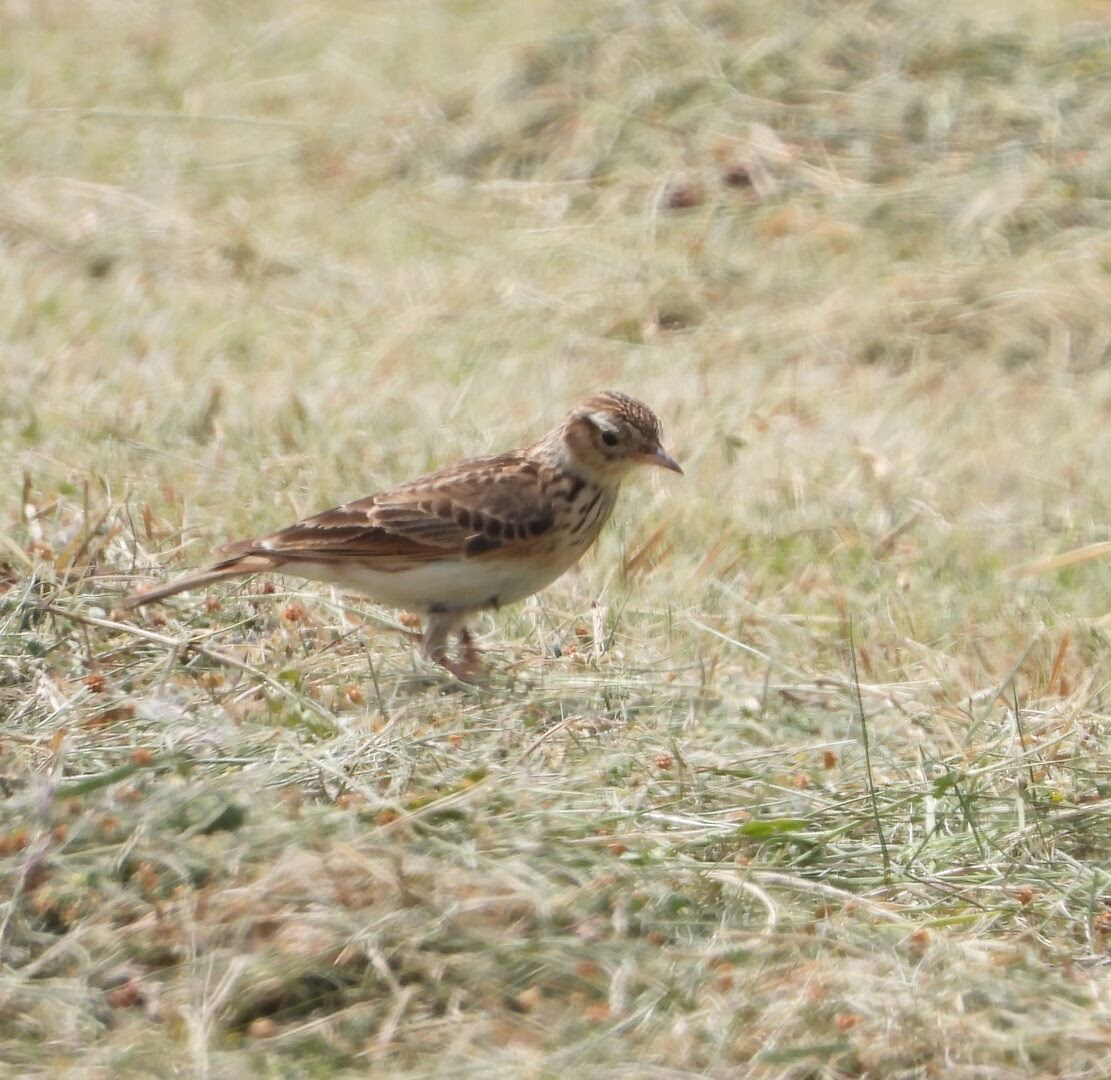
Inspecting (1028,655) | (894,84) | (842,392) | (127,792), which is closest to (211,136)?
(894,84)

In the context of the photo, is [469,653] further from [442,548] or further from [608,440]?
[608,440]

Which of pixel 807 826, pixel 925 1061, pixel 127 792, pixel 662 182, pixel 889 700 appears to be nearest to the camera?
pixel 925 1061

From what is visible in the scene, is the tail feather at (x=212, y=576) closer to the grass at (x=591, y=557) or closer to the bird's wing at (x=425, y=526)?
the bird's wing at (x=425, y=526)

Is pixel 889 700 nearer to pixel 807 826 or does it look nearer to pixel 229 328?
pixel 807 826

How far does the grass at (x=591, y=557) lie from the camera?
Answer: 432 cm

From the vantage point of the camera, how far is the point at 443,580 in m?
6.44

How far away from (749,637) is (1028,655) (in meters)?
0.83

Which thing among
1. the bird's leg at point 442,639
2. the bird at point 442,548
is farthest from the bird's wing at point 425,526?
the bird's leg at point 442,639

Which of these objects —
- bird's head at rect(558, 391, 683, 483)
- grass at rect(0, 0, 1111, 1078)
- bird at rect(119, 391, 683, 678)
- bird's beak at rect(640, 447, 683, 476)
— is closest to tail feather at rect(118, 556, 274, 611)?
bird at rect(119, 391, 683, 678)

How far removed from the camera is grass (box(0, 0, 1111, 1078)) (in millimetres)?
4320

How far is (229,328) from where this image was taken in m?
9.74

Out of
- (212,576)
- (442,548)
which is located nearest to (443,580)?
(442,548)

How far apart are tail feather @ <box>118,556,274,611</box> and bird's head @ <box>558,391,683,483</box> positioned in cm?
99

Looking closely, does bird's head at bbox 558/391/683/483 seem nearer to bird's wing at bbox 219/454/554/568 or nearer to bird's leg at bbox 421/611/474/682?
bird's wing at bbox 219/454/554/568
